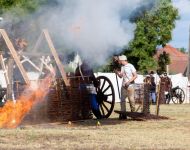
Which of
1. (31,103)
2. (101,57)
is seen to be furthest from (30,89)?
(101,57)

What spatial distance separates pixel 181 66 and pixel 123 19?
109130mm

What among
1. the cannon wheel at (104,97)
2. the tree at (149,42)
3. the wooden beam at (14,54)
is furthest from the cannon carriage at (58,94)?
the tree at (149,42)

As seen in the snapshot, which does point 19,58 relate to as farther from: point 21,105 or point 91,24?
point 91,24

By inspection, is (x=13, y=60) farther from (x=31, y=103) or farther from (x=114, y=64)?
(x=114, y=64)

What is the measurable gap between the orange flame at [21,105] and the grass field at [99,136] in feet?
0.98

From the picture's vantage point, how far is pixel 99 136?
11.7 m

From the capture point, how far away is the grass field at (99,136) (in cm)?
1038

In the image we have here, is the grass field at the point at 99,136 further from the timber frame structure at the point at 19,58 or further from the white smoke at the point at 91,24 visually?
the white smoke at the point at 91,24

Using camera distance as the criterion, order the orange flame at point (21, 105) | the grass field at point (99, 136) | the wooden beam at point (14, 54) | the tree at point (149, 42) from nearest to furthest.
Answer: the grass field at point (99, 136)
the orange flame at point (21, 105)
the wooden beam at point (14, 54)
the tree at point (149, 42)

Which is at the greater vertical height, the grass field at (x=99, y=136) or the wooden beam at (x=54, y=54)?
the wooden beam at (x=54, y=54)

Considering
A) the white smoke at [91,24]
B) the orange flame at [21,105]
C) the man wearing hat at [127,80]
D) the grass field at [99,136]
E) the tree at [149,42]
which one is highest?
the tree at [149,42]

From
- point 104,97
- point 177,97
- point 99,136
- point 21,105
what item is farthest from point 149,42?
point 99,136

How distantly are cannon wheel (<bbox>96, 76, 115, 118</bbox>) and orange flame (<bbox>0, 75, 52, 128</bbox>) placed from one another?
2.53 metres

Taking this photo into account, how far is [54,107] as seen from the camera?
49.3ft
